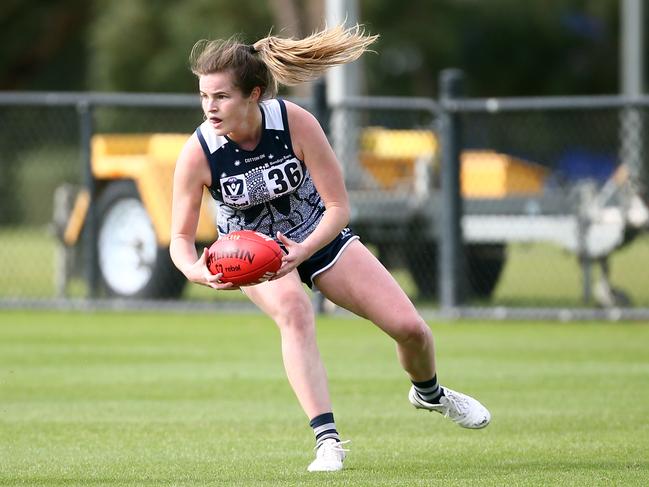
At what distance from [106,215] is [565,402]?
25.4ft

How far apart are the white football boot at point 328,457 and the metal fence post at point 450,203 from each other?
24.6 ft

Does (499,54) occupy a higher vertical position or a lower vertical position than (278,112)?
higher

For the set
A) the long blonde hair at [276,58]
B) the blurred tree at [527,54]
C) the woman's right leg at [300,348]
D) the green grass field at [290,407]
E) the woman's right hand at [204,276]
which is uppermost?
the blurred tree at [527,54]

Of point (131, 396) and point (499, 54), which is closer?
point (131, 396)

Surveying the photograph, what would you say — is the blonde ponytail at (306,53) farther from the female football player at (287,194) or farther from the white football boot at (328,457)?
the white football boot at (328,457)

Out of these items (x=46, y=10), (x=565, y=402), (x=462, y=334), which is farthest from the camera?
(x=46, y=10)

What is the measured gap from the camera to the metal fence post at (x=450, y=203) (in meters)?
13.7

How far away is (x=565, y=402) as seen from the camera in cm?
879

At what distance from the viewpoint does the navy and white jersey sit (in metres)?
6.43

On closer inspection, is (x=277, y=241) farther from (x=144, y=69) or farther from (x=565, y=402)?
(x=144, y=69)

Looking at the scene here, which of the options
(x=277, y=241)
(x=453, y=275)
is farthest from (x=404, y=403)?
(x=453, y=275)

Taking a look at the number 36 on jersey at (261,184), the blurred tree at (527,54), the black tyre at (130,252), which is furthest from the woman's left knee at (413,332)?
the blurred tree at (527,54)

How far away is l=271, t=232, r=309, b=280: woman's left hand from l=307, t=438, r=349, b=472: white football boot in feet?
2.58

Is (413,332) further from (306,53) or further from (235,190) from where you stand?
(306,53)
